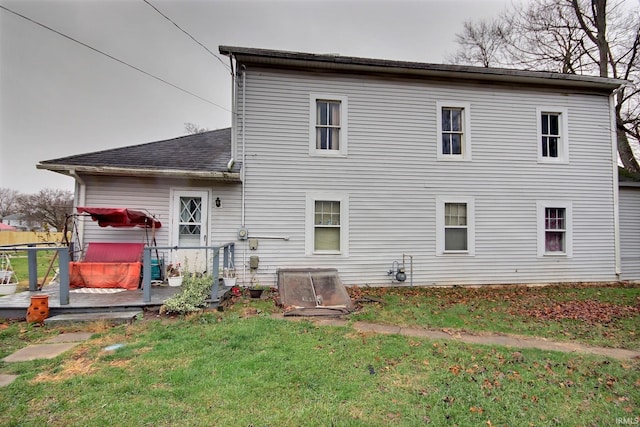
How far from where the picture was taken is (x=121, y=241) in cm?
730

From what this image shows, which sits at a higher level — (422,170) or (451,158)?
(451,158)

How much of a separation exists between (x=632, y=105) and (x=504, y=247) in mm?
12060

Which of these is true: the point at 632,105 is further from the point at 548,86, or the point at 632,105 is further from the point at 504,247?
the point at 504,247

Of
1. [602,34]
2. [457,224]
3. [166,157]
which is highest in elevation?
[602,34]

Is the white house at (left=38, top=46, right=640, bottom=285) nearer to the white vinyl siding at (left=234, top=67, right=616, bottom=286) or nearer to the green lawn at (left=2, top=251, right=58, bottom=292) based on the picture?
the white vinyl siding at (left=234, top=67, right=616, bottom=286)

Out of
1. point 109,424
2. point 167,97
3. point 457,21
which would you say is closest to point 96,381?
point 109,424

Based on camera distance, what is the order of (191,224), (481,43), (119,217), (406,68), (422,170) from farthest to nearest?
1. (481,43)
2. (422,170)
3. (406,68)
4. (191,224)
5. (119,217)

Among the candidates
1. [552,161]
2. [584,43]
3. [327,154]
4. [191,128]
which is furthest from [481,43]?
[191,128]

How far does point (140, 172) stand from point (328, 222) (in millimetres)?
4679

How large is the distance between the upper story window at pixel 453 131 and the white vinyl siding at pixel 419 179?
203 mm

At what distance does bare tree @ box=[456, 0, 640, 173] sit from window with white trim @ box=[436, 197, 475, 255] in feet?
36.8

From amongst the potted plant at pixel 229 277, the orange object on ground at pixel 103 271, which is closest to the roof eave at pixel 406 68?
the potted plant at pixel 229 277

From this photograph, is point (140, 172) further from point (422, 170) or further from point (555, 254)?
point (555, 254)

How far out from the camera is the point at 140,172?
6887 mm
